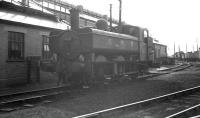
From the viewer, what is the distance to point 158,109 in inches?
296

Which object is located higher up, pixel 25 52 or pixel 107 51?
pixel 25 52

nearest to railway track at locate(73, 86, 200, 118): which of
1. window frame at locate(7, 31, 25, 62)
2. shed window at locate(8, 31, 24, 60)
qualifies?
window frame at locate(7, 31, 25, 62)

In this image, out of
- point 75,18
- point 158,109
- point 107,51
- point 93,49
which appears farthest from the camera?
point 107,51

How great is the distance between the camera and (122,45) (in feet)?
44.4

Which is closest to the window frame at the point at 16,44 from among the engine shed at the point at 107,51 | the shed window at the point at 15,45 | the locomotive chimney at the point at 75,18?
the shed window at the point at 15,45

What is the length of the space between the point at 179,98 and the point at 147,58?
7514mm

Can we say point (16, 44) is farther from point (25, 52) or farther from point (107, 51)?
point (107, 51)

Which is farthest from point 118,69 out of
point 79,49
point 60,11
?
point 60,11

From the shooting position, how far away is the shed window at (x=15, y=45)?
49.5 feet

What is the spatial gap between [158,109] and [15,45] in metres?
11.4

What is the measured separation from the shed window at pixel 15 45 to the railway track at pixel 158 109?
34.8 feet

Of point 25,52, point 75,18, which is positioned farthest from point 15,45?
point 75,18

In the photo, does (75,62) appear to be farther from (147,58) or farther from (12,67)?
(147,58)

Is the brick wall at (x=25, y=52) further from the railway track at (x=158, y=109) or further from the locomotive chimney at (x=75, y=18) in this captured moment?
the railway track at (x=158, y=109)
